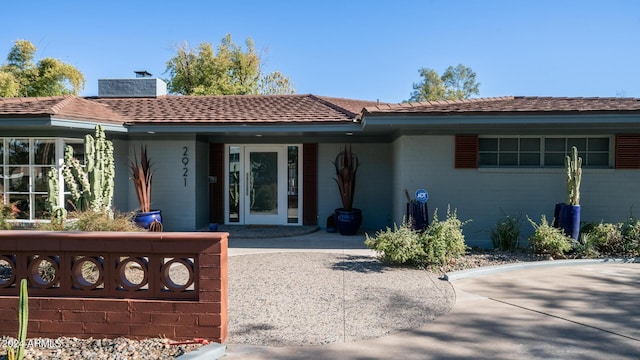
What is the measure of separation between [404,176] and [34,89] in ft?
102

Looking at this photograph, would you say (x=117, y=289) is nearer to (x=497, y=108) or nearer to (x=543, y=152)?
(x=497, y=108)

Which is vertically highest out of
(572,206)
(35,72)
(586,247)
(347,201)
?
(35,72)

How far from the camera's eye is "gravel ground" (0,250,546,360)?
169 inches

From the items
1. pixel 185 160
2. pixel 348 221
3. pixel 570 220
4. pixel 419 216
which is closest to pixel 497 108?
pixel 570 220

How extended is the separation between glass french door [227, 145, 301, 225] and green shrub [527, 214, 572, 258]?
21.5 ft

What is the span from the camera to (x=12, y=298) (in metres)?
4.44

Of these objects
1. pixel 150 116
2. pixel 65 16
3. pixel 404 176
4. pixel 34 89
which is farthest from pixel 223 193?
pixel 34 89

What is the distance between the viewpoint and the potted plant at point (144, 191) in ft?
35.0

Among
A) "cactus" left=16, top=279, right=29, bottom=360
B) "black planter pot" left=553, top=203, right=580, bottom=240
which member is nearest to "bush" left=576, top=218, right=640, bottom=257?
"black planter pot" left=553, top=203, right=580, bottom=240

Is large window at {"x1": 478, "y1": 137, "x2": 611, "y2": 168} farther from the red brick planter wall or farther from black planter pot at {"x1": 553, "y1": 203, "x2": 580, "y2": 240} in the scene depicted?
the red brick planter wall

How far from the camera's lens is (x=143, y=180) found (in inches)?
435

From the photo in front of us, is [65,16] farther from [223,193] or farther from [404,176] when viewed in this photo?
[404,176]

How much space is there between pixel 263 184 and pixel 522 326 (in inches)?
360

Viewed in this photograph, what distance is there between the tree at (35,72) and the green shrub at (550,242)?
107 ft
